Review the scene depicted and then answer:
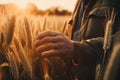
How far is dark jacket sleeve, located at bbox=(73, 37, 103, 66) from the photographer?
141cm

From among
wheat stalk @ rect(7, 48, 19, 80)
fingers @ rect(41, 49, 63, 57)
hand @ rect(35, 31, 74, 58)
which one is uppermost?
hand @ rect(35, 31, 74, 58)

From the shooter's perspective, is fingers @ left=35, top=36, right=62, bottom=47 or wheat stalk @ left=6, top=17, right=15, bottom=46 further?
wheat stalk @ left=6, top=17, right=15, bottom=46

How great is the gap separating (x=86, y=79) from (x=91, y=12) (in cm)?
26

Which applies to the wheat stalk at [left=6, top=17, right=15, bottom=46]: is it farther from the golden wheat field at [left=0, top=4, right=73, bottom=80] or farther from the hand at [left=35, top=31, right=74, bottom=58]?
the hand at [left=35, top=31, right=74, bottom=58]

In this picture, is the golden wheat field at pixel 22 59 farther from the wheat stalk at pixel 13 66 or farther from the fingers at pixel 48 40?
the fingers at pixel 48 40

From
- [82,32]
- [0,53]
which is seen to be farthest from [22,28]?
[82,32]

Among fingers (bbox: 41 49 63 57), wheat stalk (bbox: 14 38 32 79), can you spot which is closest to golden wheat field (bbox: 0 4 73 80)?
wheat stalk (bbox: 14 38 32 79)

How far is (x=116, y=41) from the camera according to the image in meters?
1.39

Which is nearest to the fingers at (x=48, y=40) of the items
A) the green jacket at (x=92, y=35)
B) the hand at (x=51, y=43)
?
the hand at (x=51, y=43)

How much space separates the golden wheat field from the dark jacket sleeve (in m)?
0.07

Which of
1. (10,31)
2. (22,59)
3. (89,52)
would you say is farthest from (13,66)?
(89,52)

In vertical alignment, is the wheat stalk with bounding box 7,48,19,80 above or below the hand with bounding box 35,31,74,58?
below

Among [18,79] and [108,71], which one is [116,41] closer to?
[108,71]

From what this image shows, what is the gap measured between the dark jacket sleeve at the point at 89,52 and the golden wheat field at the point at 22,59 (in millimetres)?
72
